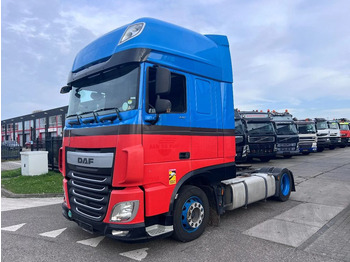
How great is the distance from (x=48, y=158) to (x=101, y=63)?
9989mm

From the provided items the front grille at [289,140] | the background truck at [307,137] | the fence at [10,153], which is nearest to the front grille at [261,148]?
the front grille at [289,140]

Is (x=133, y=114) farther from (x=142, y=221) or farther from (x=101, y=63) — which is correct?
(x=142, y=221)

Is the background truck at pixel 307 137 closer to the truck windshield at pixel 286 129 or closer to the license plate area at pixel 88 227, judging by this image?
the truck windshield at pixel 286 129

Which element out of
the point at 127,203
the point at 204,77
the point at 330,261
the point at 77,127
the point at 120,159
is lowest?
the point at 330,261

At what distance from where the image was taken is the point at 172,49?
415cm

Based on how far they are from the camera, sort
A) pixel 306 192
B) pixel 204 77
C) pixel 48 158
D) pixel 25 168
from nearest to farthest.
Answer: pixel 204 77 → pixel 306 192 → pixel 25 168 → pixel 48 158

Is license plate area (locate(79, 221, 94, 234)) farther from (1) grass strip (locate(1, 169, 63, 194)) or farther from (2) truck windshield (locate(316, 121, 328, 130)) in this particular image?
(2) truck windshield (locate(316, 121, 328, 130))

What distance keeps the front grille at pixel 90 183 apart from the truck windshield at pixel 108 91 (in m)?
0.67

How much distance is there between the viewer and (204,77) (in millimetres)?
4621

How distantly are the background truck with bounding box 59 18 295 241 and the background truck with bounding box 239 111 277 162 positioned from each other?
9608 mm

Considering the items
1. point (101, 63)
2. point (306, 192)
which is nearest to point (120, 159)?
point (101, 63)

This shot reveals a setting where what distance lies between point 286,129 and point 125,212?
15.7m

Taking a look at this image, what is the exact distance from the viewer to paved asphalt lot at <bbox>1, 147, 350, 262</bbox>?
3871 millimetres

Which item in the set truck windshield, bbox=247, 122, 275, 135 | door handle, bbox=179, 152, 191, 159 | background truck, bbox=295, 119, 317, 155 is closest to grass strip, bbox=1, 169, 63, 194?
door handle, bbox=179, 152, 191, 159
